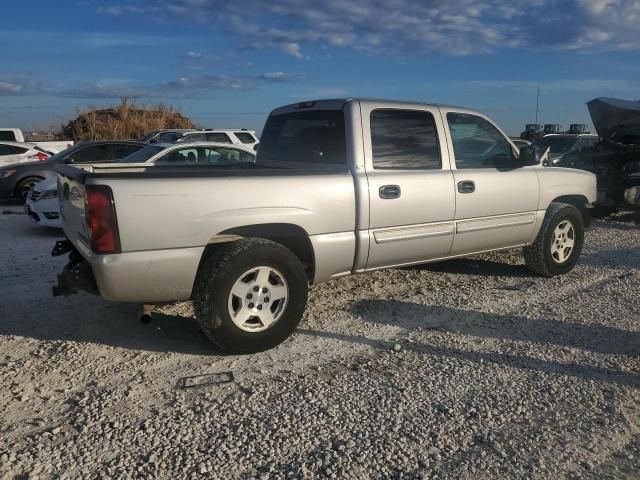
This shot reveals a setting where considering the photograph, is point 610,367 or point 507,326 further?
point 507,326

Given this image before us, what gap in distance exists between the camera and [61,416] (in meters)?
3.49

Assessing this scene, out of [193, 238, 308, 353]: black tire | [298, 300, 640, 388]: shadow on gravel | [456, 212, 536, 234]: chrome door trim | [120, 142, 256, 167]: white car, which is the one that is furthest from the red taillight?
[120, 142, 256, 167]: white car

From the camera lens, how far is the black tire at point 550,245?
647 cm

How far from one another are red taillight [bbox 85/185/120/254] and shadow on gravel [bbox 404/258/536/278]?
3957 mm

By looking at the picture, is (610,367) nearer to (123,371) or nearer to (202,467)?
(202,467)

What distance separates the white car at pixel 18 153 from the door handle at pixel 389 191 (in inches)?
523

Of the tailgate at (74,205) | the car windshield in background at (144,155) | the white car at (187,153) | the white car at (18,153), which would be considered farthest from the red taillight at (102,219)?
the white car at (18,153)

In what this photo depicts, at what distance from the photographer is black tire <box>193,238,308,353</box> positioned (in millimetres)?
4172

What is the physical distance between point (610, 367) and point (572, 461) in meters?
1.43

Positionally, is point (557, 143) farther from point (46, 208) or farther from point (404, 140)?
point (46, 208)

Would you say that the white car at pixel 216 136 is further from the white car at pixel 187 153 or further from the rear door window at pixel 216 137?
the white car at pixel 187 153

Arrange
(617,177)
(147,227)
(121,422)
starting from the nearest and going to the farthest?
(121,422), (147,227), (617,177)

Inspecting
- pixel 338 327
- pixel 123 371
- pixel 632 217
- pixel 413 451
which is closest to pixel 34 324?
pixel 123 371

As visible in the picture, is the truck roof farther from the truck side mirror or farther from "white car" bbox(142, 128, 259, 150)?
"white car" bbox(142, 128, 259, 150)
